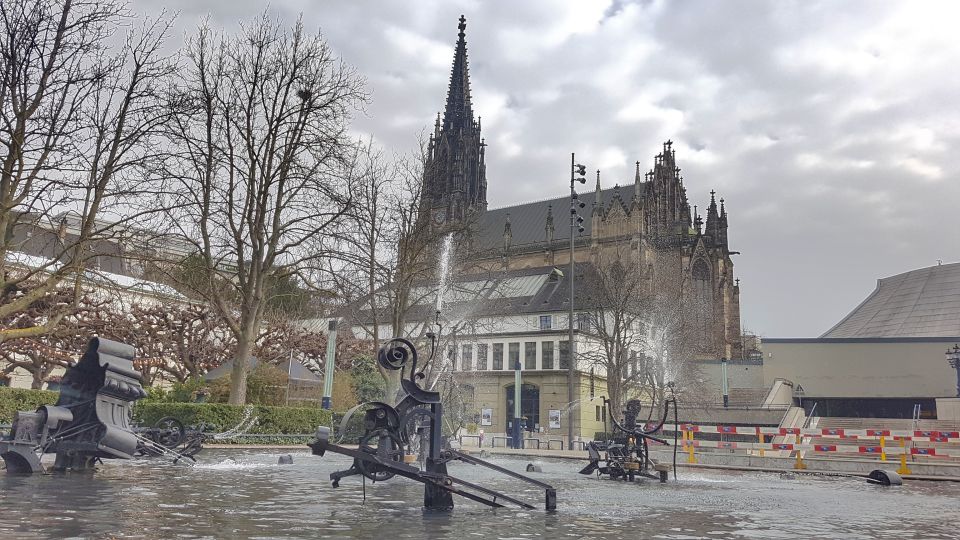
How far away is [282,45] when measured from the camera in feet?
82.4

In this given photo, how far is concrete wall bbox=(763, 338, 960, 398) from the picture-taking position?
4569 centimetres

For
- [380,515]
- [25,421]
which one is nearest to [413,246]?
[25,421]

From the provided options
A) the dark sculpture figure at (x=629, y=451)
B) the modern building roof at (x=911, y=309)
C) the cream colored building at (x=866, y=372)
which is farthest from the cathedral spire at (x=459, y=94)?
the dark sculpture figure at (x=629, y=451)

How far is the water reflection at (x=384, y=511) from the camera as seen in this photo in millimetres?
6066

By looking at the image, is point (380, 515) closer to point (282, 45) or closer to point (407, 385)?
point (407, 385)

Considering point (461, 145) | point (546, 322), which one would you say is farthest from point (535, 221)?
point (546, 322)

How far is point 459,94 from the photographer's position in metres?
107

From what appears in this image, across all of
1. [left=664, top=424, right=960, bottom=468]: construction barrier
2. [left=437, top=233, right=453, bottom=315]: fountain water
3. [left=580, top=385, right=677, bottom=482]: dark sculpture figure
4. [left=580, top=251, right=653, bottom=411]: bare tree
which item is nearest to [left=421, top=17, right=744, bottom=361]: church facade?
[left=580, top=251, right=653, bottom=411]: bare tree

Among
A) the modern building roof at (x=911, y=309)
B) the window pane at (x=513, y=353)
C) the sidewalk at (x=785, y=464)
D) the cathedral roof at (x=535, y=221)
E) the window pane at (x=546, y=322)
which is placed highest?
the cathedral roof at (x=535, y=221)

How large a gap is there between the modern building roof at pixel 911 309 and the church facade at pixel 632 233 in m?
14.2

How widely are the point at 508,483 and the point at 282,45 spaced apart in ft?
60.2

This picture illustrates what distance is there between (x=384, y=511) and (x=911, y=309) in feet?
302

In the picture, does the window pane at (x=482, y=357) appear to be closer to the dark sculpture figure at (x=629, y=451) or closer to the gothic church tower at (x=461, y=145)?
the gothic church tower at (x=461, y=145)

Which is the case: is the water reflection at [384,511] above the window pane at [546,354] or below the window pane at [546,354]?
below
